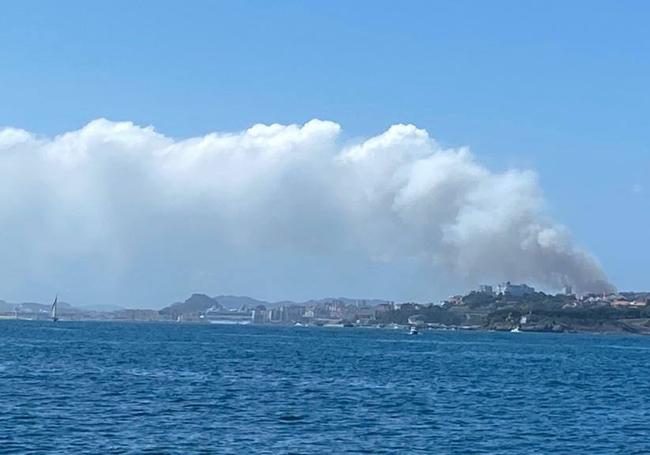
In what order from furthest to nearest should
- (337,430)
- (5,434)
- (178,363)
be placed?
(178,363), (337,430), (5,434)

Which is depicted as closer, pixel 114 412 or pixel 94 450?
pixel 94 450

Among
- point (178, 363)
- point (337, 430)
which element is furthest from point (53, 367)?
point (337, 430)

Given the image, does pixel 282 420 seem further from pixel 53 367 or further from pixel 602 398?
pixel 53 367

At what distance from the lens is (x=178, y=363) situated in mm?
94062

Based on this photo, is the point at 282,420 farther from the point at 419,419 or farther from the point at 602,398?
the point at 602,398

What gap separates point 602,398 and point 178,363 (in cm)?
3699

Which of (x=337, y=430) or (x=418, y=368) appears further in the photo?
(x=418, y=368)

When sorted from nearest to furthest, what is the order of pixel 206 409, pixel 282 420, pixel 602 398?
pixel 282 420 → pixel 206 409 → pixel 602 398

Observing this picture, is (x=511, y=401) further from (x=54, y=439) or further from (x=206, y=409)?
(x=54, y=439)

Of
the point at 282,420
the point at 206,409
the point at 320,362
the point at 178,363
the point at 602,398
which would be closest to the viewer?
the point at 282,420

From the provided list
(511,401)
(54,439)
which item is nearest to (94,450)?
(54,439)

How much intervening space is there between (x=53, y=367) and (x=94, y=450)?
141 ft

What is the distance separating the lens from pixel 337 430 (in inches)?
1873

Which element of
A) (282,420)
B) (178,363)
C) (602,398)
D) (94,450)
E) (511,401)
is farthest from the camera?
(178,363)
